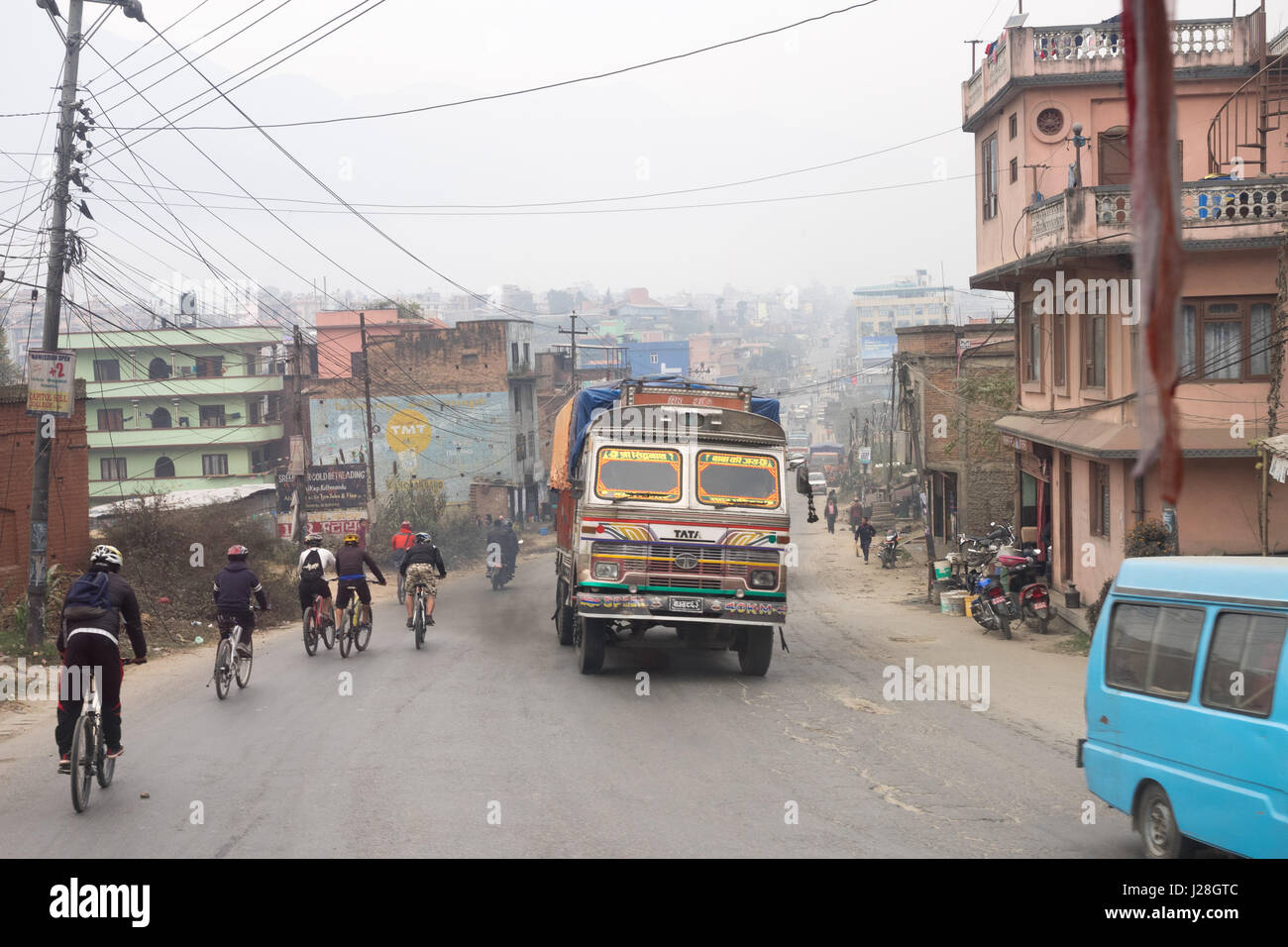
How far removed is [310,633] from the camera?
54.3 feet

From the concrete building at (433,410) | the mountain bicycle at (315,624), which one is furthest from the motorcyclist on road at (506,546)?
the concrete building at (433,410)

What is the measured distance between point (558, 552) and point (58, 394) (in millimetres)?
7718

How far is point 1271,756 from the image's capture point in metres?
5.47

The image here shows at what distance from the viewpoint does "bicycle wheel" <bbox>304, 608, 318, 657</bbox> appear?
1653 cm

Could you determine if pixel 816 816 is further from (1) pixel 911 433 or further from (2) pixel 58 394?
(1) pixel 911 433

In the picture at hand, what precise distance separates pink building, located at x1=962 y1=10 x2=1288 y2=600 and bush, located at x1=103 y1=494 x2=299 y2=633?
592 inches

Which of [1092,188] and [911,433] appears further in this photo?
[911,433]

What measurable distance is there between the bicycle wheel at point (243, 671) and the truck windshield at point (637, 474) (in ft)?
15.6

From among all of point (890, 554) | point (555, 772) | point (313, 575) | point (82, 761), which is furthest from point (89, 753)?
point (890, 554)

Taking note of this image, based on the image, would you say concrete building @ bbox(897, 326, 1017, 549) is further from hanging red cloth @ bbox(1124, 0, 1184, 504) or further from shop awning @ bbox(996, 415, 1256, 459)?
hanging red cloth @ bbox(1124, 0, 1184, 504)

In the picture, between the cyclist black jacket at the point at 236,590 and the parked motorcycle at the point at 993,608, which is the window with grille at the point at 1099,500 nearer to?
the parked motorcycle at the point at 993,608

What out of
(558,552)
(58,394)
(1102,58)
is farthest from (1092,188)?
(58,394)

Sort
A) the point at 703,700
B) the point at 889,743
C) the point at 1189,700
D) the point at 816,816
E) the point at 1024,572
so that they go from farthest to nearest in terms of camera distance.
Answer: the point at 1024,572 → the point at 703,700 → the point at 889,743 → the point at 816,816 → the point at 1189,700

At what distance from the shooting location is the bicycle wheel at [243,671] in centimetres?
1355
